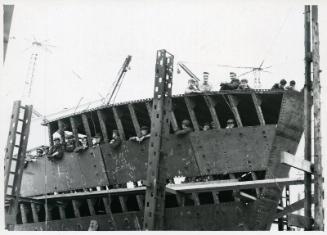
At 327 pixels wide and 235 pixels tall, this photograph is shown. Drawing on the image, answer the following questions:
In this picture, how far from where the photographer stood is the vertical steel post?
11.4 metres

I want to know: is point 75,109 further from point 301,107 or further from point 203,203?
point 301,107

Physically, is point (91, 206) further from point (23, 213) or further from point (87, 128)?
point (23, 213)

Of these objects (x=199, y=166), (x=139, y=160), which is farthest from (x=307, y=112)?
(x=139, y=160)

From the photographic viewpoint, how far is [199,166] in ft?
45.1

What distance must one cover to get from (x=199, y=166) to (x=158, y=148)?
242cm

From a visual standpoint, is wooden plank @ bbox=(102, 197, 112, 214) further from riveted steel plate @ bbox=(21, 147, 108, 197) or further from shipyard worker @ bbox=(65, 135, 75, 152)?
shipyard worker @ bbox=(65, 135, 75, 152)

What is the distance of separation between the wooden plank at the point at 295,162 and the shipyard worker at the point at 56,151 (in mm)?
10444

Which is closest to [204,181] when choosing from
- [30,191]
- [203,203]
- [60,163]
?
[203,203]

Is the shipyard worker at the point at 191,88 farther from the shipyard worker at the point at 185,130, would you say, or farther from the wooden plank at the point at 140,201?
the wooden plank at the point at 140,201

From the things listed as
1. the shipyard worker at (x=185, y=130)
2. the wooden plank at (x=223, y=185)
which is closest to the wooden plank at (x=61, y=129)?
the wooden plank at (x=223, y=185)

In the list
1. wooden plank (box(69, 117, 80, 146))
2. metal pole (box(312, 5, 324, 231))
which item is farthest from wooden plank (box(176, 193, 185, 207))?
wooden plank (box(69, 117, 80, 146))

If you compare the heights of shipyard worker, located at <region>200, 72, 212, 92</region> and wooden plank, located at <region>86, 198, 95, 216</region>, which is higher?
shipyard worker, located at <region>200, 72, 212, 92</region>

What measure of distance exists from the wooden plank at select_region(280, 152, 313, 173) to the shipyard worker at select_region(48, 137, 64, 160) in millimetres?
10444

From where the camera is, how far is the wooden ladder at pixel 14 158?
14.1 m
